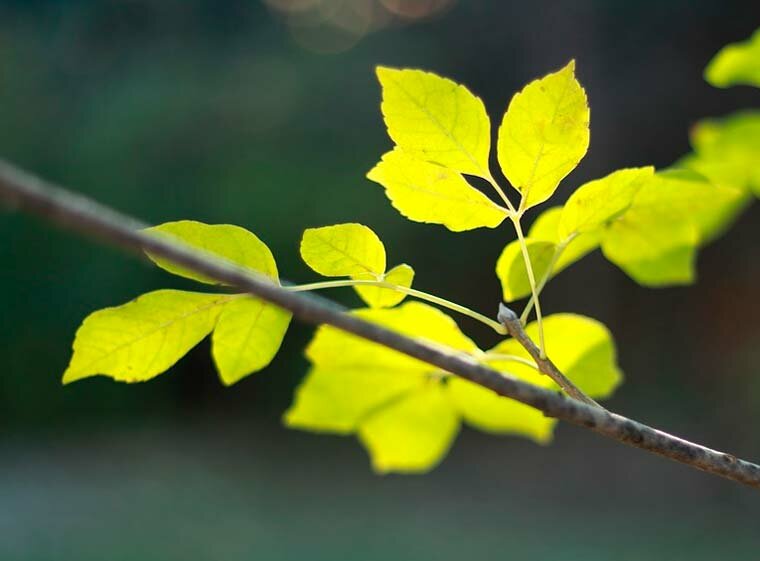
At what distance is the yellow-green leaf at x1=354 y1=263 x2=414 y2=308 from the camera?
32cm

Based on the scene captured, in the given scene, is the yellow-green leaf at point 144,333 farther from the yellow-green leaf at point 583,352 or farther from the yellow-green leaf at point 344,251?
the yellow-green leaf at point 583,352

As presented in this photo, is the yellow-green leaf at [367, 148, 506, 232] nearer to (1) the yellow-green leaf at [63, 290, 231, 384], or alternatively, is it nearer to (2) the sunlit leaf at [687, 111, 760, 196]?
(1) the yellow-green leaf at [63, 290, 231, 384]

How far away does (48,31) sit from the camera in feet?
13.3

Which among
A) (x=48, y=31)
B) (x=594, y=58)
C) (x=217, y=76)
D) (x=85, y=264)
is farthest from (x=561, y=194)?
(x=48, y=31)

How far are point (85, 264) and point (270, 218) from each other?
873 mm

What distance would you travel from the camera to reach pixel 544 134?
1.00 ft

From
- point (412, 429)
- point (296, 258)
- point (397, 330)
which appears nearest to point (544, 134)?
point (397, 330)

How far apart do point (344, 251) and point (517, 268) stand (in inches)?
4.0

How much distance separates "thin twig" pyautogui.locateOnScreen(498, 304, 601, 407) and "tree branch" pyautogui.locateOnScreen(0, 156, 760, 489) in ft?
0.11

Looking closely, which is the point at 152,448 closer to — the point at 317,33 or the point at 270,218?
the point at 270,218

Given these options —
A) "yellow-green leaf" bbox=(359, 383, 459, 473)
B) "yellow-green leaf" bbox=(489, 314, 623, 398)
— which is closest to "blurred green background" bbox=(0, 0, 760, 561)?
"yellow-green leaf" bbox=(359, 383, 459, 473)

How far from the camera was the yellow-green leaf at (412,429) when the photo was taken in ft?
1.65

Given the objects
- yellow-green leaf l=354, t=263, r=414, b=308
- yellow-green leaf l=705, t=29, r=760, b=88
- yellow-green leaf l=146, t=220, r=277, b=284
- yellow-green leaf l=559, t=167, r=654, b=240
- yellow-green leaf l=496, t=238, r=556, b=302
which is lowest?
yellow-green leaf l=146, t=220, r=277, b=284

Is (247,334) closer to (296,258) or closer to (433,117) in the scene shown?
(433,117)
